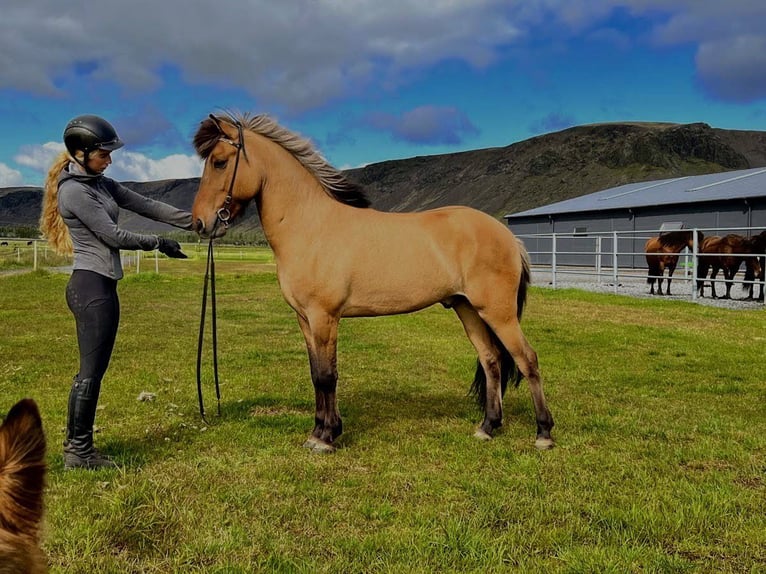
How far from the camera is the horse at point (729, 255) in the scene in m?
16.0

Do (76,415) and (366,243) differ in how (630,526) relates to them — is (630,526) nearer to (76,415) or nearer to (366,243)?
(366,243)

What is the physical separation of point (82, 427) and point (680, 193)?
34.5m

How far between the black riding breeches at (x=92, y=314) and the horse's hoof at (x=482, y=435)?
3.13m

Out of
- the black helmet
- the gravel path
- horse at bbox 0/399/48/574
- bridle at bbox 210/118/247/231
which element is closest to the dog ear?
horse at bbox 0/399/48/574

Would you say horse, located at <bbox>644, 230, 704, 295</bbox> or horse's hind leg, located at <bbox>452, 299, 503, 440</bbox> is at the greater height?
horse, located at <bbox>644, 230, 704, 295</bbox>

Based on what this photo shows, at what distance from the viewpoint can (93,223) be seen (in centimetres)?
391

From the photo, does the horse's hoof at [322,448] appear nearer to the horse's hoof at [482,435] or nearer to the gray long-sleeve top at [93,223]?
the horse's hoof at [482,435]

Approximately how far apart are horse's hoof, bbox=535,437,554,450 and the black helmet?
4.08 metres

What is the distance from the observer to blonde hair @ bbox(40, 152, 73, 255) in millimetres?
4121

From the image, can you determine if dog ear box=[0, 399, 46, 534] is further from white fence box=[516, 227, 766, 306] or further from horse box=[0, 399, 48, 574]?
white fence box=[516, 227, 766, 306]

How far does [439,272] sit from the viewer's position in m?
5.02

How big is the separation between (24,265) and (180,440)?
32.3 metres

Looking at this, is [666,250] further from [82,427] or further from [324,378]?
[82,427]

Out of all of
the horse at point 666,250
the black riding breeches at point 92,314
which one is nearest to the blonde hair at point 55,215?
the black riding breeches at point 92,314
